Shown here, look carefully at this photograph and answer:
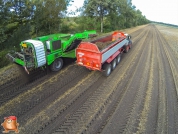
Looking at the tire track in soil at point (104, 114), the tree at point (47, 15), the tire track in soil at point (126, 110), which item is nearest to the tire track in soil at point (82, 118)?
the tire track in soil at point (104, 114)

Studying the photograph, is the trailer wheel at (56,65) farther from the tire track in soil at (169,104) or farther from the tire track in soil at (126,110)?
the tire track in soil at (169,104)

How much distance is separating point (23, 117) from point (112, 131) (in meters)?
3.07

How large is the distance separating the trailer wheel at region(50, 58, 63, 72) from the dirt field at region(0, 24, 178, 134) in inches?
14.1

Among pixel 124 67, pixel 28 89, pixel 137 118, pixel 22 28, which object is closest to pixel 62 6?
pixel 22 28

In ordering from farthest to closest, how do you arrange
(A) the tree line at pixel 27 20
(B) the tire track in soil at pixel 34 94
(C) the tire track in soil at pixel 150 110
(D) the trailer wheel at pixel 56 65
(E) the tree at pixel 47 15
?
1. (E) the tree at pixel 47 15
2. (A) the tree line at pixel 27 20
3. (D) the trailer wheel at pixel 56 65
4. (B) the tire track in soil at pixel 34 94
5. (C) the tire track in soil at pixel 150 110

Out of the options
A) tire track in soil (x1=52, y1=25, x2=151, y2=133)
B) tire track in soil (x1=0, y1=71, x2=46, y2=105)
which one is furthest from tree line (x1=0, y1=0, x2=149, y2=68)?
tire track in soil (x1=52, y1=25, x2=151, y2=133)

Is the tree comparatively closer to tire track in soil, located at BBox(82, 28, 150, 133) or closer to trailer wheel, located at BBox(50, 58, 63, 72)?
trailer wheel, located at BBox(50, 58, 63, 72)

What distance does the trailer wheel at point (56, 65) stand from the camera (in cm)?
707

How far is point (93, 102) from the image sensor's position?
4.88 meters

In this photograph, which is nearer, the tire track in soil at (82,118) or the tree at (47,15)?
the tire track in soil at (82,118)

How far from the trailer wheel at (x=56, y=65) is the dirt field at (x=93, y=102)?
36 centimetres

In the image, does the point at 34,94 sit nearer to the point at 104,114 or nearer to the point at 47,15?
the point at 104,114

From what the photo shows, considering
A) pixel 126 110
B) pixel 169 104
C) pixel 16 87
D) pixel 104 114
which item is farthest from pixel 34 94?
pixel 169 104

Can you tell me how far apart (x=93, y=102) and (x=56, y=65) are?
363 centimetres
